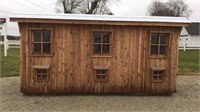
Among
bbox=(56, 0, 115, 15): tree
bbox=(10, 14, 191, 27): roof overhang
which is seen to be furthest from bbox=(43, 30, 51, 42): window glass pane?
bbox=(56, 0, 115, 15): tree

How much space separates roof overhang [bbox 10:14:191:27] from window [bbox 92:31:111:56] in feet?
1.34

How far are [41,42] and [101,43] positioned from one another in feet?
6.01

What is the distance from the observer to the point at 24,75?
10.2 metres

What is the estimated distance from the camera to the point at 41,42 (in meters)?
10.0

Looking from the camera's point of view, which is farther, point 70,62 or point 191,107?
point 70,62

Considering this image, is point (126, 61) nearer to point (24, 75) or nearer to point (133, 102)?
point (133, 102)

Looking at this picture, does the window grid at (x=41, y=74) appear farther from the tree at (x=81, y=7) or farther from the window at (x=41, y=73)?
the tree at (x=81, y=7)

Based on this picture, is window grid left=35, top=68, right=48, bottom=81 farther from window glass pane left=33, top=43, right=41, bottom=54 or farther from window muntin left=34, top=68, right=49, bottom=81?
window glass pane left=33, top=43, right=41, bottom=54

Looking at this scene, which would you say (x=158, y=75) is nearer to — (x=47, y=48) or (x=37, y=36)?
(x=47, y=48)

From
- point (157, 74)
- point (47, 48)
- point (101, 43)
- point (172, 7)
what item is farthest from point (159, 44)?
point (172, 7)

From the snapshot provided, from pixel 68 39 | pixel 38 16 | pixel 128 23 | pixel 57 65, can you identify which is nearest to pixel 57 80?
pixel 57 65

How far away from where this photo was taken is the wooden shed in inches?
397

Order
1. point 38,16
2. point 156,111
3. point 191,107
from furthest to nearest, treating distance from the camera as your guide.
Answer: point 38,16
point 191,107
point 156,111

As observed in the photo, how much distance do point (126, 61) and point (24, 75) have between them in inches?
126
